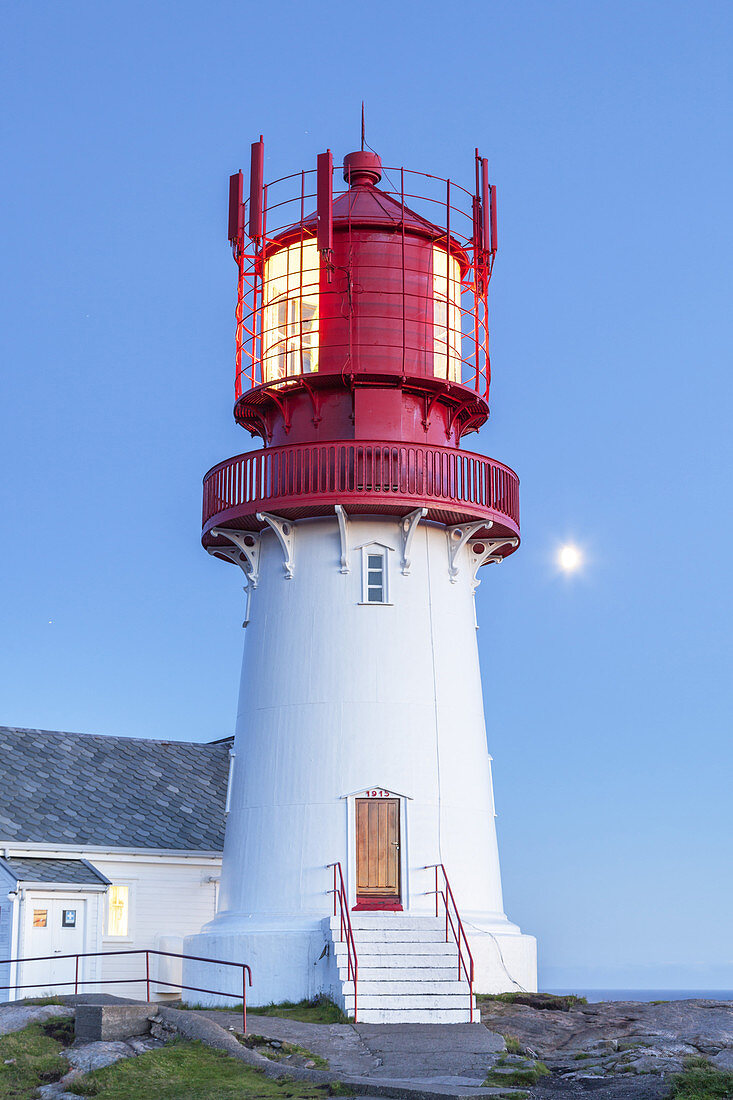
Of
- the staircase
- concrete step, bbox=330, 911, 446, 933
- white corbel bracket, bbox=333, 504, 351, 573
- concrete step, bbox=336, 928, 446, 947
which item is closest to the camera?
the staircase

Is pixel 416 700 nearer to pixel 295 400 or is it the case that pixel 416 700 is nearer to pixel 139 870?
pixel 295 400

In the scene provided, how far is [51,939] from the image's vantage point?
24.9m

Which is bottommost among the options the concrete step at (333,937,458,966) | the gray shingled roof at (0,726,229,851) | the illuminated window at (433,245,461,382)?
the concrete step at (333,937,458,966)

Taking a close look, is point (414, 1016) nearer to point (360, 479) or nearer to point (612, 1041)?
point (612, 1041)

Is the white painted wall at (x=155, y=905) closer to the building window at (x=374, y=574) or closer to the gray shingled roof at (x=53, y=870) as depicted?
the gray shingled roof at (x=53, y=870)

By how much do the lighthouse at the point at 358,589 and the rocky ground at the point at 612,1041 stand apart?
1562 mm

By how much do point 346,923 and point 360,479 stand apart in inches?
280

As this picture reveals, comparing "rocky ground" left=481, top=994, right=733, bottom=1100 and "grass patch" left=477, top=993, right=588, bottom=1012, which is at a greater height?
"grass patch" left=477, top=993, right=588, bottom=1012

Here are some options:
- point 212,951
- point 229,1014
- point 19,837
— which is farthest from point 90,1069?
point 19,837

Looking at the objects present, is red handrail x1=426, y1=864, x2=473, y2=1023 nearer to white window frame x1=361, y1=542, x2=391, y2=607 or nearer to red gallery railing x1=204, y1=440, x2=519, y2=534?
white window frame x1=361, y1=542, x2=391, y2=607

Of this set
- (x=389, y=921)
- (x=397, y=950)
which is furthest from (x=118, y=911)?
(x=397, y=950)

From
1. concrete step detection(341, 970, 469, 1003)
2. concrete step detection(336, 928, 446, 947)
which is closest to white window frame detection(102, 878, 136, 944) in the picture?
concrete step detection(336, 928, 446, 947)

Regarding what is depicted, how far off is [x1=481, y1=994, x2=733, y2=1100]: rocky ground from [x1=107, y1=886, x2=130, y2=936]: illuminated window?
8460 millimetres

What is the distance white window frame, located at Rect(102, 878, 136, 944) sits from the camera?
86.7 feet
